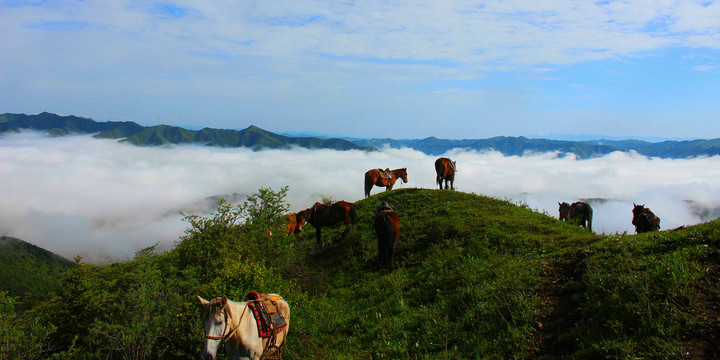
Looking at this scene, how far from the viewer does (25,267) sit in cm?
13925

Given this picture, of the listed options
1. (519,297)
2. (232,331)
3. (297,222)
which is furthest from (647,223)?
(232,331)

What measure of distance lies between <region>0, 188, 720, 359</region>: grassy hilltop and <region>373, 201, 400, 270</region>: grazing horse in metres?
0.65

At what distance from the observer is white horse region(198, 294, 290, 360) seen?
6469 mm

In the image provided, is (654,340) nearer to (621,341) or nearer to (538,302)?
(621,341)

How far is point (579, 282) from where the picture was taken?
28.4 feet

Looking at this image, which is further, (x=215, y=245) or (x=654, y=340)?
(x=215, y=245)

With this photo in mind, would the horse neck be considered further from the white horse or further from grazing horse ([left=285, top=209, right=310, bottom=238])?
grazing horse ([left=285, top=209, right=310, bottom=238])

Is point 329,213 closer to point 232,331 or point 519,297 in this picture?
point 519,297

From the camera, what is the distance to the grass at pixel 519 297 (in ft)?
20.9

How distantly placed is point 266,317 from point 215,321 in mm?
1422

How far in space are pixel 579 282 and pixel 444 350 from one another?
150 inches

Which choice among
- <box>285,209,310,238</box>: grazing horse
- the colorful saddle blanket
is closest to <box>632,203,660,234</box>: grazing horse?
<box>285,209,310,238</box>: grazing horse

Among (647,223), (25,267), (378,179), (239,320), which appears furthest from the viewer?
(25,267)

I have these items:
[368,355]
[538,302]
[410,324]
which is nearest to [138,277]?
[368,355]
